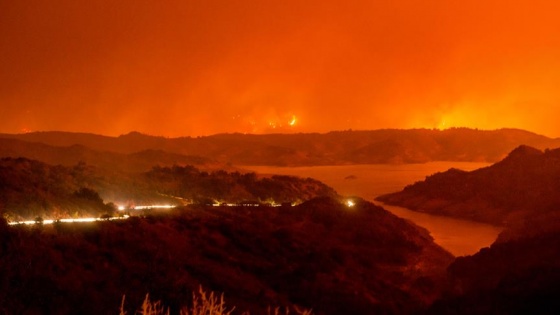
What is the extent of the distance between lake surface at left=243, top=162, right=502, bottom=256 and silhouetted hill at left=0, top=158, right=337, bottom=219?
11657 millimetres

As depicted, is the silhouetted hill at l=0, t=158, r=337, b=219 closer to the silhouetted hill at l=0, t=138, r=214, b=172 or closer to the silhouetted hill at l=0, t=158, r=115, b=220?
the silhouetted hill at l=0, t=158, r=115, b=220

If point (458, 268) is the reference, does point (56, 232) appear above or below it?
above

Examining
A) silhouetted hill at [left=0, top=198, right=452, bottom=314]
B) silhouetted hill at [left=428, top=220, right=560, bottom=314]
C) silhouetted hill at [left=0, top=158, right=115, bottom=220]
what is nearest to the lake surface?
silhouetted hill at [left=0, top=198, right=452, bottom=314]

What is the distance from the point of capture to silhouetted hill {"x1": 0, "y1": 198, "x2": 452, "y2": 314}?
14.0 metres

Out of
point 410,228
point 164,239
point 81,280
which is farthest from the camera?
point 410,228

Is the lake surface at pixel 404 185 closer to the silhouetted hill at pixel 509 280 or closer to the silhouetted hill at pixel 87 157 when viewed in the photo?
the silhouetted hill at pixel 509 280

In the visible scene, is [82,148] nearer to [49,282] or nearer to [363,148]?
[363,148]

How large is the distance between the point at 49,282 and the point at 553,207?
33.7 metres

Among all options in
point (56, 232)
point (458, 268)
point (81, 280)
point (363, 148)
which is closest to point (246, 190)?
point (458, 268)

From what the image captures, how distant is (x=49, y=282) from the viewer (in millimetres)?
13977

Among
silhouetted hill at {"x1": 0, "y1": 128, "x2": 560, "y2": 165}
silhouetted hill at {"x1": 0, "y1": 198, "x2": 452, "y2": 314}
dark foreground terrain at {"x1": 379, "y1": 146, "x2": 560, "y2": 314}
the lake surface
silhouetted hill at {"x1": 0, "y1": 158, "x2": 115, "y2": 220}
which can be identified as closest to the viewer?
silhouetted hill at {"x1": 0, "y1": 198, "x2": 452, "y2": 314}

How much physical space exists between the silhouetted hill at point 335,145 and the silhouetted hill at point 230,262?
279 ft

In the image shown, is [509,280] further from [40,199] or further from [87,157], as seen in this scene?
[87,157]

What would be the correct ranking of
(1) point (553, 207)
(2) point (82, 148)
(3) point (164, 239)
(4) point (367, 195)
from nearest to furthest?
(3) point (164, 239), (1) point (553, 207), (4) point (367, 195), (2) point (82, 148)
